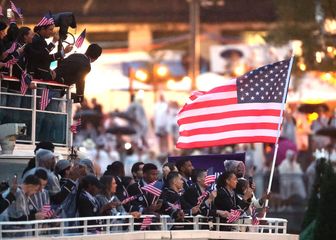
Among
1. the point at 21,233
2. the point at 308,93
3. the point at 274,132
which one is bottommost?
the point at 21,233

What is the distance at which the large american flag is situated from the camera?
2725 centimetres

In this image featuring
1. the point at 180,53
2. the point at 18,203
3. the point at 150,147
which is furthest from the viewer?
the point at 180,53

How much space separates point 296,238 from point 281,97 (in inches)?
124

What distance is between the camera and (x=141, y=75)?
5872cm

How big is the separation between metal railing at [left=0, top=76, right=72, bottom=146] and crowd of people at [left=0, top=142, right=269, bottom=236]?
0.77 meters

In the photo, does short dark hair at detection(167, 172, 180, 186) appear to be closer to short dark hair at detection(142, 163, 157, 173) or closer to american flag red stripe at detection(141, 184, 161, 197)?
american flag red stripe at detection(141, 184, 161, 197)

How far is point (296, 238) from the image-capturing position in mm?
24859

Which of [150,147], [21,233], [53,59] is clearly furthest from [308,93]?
[21,233]

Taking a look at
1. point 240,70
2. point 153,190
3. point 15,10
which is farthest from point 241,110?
point 240,70

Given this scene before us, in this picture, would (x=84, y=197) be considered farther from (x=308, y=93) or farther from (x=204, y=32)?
(x=204, y=32)

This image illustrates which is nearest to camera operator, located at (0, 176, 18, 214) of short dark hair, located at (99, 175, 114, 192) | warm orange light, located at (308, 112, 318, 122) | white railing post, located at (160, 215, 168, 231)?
short dark hair, located at (99, 175, 114, 192)

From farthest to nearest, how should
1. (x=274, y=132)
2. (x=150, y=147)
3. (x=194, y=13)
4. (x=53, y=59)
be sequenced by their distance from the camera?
(x=194, y=13) → (x=150, y=147) → (x=274, y=132) → (x=53, y=59)

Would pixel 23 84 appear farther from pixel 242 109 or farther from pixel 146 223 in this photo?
pixel 242 109

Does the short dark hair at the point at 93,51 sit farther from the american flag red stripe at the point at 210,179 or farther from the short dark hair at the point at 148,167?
the american flag red stripe at the point at 210,179
